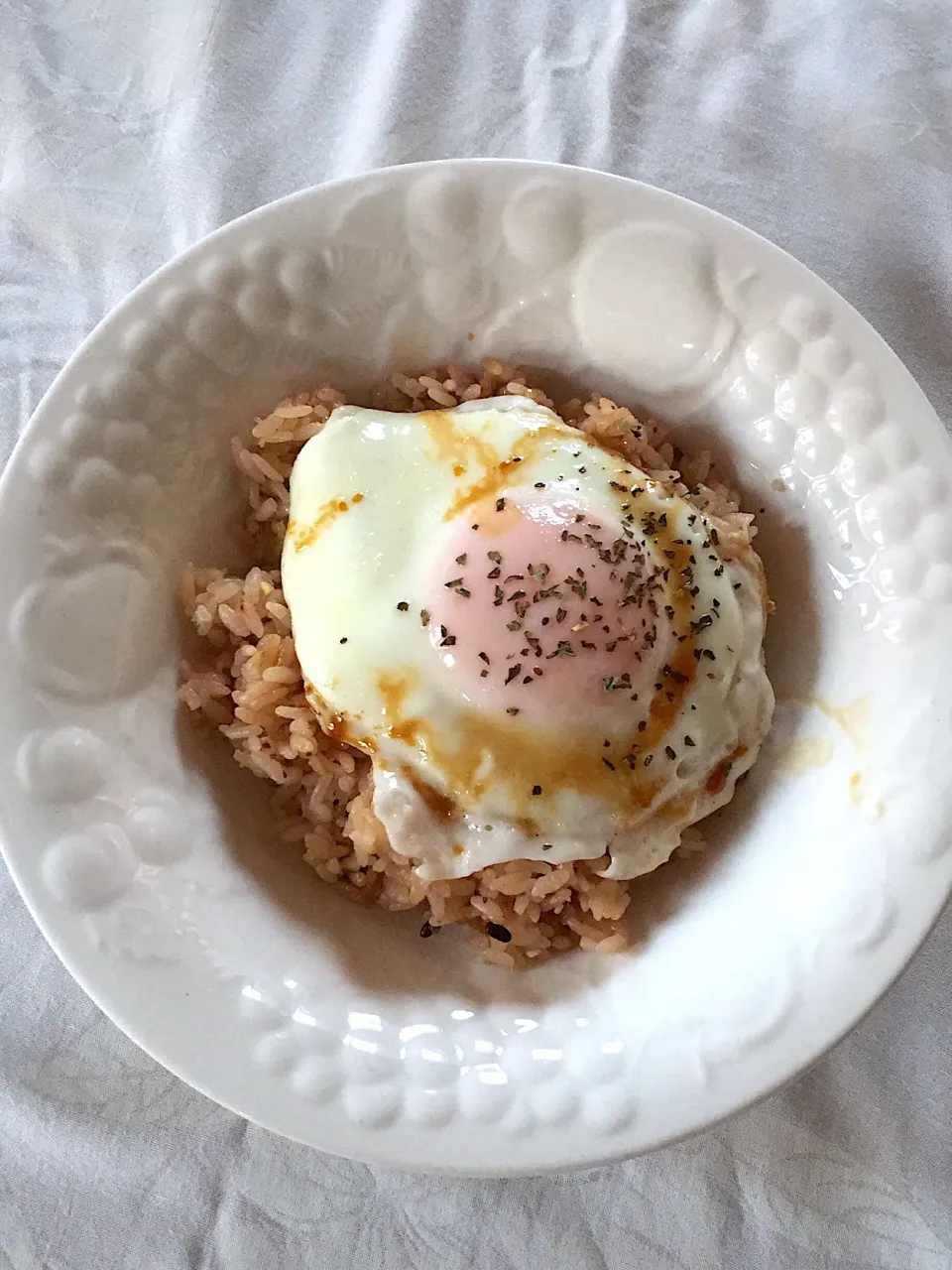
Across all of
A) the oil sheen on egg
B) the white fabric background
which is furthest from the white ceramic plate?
the white fabric background

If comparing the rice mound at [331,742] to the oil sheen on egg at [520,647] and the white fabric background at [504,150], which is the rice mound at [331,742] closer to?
the oil sheen on egg at [520,647]

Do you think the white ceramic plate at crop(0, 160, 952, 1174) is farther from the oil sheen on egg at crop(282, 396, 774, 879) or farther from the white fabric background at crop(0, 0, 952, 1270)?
the white fabric background at crop(0, 0, 952, 1270)

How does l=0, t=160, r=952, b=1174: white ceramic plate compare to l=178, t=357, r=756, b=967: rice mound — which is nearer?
l=0, t=160, r=952, b=1174: white ceramic plate

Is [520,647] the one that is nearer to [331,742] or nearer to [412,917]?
[331,742]

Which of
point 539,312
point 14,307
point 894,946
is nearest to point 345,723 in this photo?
point 539,312

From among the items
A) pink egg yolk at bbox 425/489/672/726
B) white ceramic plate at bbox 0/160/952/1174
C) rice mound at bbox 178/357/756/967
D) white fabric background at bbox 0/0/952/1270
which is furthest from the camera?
white fabric background at bbox 0/0/952/1270

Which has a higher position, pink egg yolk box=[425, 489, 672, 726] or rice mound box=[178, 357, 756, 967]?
pink egg yolk box=[425, 489, 672, 726]
